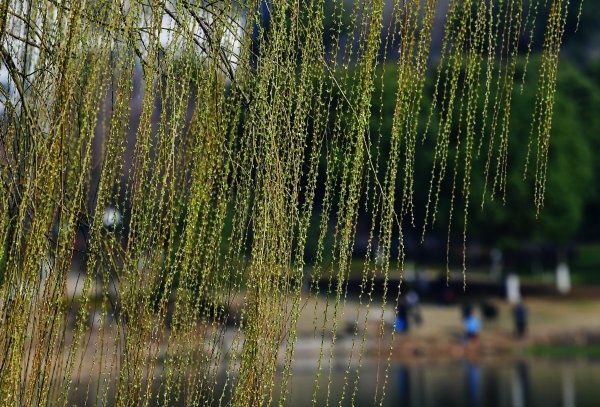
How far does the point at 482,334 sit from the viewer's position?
35531 mm

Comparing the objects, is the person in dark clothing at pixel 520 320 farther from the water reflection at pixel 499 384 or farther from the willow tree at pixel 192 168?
the willow tree at pixel 192 168

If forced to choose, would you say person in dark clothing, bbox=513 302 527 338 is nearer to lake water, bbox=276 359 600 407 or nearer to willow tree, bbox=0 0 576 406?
lake water, bbox=276 359 600 407

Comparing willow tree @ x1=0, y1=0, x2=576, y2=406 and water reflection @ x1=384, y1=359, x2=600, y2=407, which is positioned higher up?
willow tree @ x1=0, y1=0, x2=576, y2=406

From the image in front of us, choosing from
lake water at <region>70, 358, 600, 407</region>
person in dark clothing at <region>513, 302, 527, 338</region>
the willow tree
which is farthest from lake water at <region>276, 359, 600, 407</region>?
the willow tree

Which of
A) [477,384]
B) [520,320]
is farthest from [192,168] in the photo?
[520,320]

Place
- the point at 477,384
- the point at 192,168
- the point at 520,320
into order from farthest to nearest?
1. the point at 520,320
2. the point at 477,384
3. the point at 192,168

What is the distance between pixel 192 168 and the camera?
3.96 m

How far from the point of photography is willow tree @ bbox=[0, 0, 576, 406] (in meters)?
3.71

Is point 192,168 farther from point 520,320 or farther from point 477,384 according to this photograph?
point 520,320

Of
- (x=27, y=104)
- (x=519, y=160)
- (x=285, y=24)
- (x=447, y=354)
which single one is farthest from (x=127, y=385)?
(x=519, y=160)

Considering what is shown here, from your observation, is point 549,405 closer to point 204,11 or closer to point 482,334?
point 482,334

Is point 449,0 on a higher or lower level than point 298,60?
higher

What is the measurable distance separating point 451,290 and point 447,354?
27.0 ft

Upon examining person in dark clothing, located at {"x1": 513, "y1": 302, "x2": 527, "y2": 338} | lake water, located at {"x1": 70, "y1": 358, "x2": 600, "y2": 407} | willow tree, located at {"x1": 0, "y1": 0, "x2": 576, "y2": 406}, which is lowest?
lake water, located at {"x1": 70, "y1": 358, "x2": 600, "y2": 407}
